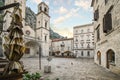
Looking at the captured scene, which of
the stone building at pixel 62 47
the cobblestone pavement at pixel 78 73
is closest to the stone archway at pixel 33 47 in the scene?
the stone building at pixel 62 47

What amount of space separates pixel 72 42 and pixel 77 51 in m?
4.97

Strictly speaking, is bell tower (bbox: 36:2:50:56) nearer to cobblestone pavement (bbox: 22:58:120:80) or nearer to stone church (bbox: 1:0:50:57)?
stone church (bbox: 1:0:50:57)

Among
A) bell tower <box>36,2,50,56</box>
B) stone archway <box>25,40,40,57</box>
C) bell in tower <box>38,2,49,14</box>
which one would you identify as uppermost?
bell in tower <box>38,2,49,14</box>

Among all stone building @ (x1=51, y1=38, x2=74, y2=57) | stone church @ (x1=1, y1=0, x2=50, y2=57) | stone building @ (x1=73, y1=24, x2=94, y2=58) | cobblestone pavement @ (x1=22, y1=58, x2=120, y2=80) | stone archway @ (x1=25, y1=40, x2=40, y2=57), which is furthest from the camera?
stone building @ (x1=51, y1=38, x2=74, y2=57)

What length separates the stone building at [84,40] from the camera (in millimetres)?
42688

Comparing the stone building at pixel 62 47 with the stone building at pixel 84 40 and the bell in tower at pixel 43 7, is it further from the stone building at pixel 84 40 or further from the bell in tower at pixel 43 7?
the bell in tower at pixel 43 7

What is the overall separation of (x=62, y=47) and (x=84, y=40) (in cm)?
1161

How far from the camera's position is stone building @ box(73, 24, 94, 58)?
42688 millimetres

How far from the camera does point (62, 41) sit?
51844 millimetres

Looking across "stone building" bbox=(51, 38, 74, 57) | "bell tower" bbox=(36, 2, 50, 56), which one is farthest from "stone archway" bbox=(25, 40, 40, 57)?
"stone building" bbox=(51, 38, 74, 57)

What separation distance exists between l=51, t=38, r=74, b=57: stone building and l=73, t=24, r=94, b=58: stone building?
2.98 metres

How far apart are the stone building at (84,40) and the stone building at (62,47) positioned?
298cm

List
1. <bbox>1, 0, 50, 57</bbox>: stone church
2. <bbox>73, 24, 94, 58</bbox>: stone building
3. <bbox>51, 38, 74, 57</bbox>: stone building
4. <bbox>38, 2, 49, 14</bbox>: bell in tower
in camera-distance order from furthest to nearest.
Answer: <bbox>51, 38, 74, 57</bbox>: stone building
<bbox>73, 24, 94, 58</bbox>: stone building
<bbox>38, 2, 49, 14</bbox>: bell in tower
<bbox>1, 0, 50, 57</bbox>: stone church

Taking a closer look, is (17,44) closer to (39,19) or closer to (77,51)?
(39,19)
